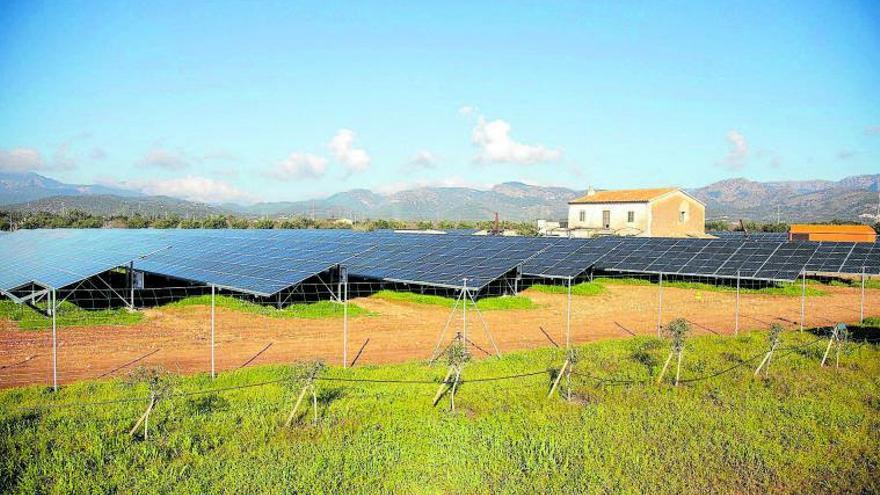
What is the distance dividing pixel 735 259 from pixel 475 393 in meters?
27.8

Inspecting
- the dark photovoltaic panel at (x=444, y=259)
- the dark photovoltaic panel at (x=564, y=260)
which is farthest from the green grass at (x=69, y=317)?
the dark photovoltaic panel at (x=564, y=260)

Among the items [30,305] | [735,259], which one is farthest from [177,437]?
[735,259]

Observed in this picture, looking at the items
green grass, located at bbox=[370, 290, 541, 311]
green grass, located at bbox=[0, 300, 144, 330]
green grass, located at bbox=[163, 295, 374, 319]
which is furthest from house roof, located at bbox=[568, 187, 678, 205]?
green grass, located at bbox=[0, 300, 144, 330]

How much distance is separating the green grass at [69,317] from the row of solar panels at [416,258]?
118 cm

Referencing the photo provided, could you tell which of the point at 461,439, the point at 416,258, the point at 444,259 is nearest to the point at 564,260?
the point at 444,259

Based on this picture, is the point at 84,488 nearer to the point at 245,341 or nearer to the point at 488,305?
the point at 245,341

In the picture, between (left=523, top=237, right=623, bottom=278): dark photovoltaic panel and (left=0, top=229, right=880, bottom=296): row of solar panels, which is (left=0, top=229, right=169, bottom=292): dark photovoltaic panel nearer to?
(left=0, top=229, right=880, bottom=296): row of solar panels

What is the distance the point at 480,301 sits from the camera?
28484 mm

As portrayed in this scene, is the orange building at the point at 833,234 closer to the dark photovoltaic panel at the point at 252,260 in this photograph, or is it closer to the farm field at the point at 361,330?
the farm field at the point at 361,330

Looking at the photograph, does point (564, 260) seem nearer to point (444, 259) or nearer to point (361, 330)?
point (444, 259)

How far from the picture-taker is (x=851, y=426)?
11773mm

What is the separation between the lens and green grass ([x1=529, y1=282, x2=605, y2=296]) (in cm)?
3309

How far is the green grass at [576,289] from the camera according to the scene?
33.1m

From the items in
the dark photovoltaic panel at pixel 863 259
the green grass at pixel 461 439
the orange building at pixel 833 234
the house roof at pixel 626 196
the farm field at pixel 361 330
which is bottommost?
the farm field at pixel 361 330
